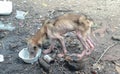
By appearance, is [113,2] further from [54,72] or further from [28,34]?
[54,72]

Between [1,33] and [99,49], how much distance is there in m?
2.16

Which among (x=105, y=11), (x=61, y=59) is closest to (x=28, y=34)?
(x=61, y=59)

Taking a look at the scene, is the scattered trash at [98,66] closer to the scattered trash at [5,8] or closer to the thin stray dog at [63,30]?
the thin stray dog at [63,30]

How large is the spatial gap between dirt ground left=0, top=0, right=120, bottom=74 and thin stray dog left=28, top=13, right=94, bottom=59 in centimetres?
30

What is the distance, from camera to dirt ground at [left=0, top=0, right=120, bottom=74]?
5613 millimetres

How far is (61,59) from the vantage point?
5.79m

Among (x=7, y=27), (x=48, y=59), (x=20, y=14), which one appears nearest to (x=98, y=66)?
(x=48, y=59)

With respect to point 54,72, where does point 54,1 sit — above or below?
above

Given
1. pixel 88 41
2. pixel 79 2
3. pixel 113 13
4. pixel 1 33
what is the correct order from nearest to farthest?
pixel 88 41 < pixel 1 33 < pixel 113 13 < pixel 79 2

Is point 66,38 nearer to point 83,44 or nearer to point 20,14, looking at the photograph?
point 83,44

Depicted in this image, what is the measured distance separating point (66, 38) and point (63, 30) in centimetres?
79

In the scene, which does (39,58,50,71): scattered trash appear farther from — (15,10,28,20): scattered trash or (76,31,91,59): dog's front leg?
(15,10,28,20): scattered trash

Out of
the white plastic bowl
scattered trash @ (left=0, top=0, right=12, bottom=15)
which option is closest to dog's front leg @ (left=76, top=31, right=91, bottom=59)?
the white plastic bowl

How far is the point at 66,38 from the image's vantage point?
6621 millimetres
